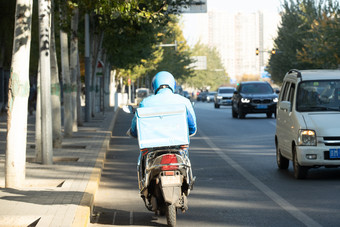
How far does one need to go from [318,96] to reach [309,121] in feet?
3.22

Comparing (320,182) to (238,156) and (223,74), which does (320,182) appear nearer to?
(238,156)

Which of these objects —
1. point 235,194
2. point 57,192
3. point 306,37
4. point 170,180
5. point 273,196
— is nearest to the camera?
point 170,180

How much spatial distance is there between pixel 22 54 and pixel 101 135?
43.3ft

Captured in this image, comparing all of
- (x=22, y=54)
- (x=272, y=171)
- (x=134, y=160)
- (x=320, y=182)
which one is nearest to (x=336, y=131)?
(x=320, y=182)

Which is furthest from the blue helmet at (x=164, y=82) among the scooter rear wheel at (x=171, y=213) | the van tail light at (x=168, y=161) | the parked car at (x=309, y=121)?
the parked car at (x=309, y=121)

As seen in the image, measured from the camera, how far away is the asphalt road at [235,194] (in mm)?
8969

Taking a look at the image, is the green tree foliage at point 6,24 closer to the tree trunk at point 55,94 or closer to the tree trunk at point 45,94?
the tree trunk at point 55,94

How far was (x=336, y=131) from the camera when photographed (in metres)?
12.5

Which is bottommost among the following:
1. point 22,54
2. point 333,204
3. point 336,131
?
point 333,204

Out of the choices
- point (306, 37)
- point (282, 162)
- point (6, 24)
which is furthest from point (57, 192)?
point (306, 37)

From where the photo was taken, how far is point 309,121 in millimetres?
12781

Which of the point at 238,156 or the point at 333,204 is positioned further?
the point at 238,156

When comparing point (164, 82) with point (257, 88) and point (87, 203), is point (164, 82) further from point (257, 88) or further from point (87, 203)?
point (257, 88)

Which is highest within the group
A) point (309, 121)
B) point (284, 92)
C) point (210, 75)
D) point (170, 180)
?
point (210, 75)
